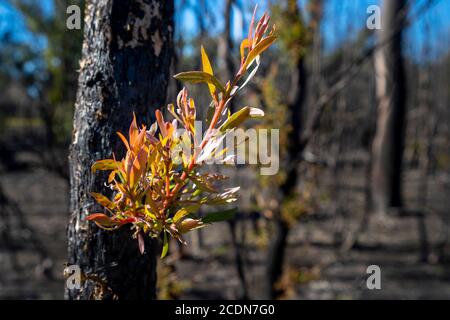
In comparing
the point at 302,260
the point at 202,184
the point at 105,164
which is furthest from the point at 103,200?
the point at 302,260

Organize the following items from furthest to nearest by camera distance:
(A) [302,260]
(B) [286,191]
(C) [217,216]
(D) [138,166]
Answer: (A) [302,260] → (B) [286,191] → (C) [217,216] → (D) [138,166]

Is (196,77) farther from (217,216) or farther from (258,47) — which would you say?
(217,216)

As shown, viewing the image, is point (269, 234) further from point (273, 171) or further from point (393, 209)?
point (393, 209)

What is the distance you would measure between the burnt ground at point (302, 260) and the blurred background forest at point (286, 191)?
23mm

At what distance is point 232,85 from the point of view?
2.70 feet

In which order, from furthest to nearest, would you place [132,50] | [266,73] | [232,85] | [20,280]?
[20,280] < [266,73] < [132,50] < [232,85]

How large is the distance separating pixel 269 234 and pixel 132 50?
2.64 metres

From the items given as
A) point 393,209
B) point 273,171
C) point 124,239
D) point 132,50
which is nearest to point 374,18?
point 273,171

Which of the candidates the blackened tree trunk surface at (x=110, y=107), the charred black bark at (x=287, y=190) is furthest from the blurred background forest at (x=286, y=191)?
the blackened tree trunk surface at (x=110, y=107)

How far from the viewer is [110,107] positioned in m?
1.01

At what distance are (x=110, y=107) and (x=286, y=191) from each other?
2.39m

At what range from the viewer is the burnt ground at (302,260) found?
404cm
